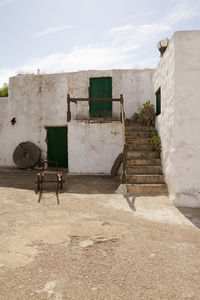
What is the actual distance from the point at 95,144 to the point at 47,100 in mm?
3859

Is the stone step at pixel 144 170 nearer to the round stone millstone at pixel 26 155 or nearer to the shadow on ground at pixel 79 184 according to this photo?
the shadow on ground at pixel 79 184

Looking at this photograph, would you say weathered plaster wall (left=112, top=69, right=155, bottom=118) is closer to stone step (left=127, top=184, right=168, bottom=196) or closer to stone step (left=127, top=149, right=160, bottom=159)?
stone step (left=127, top=149, right=160, bottom=159)

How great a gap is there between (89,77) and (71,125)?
3.09 m

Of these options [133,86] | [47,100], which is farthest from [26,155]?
[133,86]

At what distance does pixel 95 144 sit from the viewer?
894cm

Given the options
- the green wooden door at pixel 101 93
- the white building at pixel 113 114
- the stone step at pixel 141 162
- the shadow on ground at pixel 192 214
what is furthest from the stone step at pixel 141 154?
the green wooden door at pixel 101 93

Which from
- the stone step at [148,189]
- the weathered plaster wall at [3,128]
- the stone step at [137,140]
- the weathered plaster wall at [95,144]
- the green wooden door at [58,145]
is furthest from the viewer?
the weathered plaster wall at [3,128]

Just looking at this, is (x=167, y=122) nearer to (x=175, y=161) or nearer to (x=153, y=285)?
(x=175, y=161)

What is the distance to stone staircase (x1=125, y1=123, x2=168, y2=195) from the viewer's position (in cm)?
593

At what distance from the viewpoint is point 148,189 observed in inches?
234

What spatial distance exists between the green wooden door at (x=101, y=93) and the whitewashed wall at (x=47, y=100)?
21 centimetres

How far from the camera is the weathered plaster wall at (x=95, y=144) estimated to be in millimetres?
8930

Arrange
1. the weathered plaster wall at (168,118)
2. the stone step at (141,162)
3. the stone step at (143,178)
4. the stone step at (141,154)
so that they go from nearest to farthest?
the weathered plaster wall at (168,118), the stone step at (143,178), the stone step at (141,162), the stone step at (141,154)

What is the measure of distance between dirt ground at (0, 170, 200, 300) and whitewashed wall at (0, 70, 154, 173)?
6.02m
